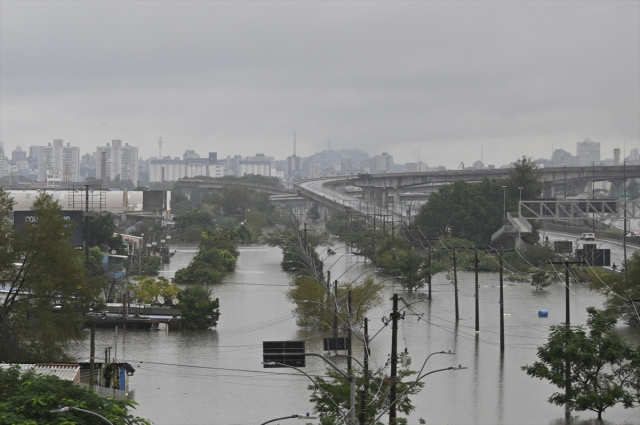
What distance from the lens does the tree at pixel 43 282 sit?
28577 millimetres

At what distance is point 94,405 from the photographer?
17328 mm

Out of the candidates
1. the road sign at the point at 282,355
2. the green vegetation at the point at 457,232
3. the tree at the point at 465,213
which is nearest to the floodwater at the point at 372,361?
the road sign at the point at 282,355

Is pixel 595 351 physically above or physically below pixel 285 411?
above

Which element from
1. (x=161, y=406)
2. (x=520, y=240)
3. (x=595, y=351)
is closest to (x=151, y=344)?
(x=161, y=406)

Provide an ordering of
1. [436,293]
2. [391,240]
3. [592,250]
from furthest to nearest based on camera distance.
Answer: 1. [391,240]
2. [592,250]
3. [436,293]

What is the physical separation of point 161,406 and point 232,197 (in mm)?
108500

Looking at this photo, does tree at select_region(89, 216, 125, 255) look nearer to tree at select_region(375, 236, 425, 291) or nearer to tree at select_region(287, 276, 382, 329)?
tree at select_region(375, 236, 425, 291)

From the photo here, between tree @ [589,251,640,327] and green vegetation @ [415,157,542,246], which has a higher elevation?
green vegetation @ [415,157,542,246]

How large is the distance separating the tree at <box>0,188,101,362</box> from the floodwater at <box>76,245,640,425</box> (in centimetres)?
263

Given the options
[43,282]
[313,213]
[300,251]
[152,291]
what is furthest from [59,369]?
[313,213]

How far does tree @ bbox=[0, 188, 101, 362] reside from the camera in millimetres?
28577

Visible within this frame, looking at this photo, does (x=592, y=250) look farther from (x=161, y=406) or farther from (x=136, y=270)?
(x=161, y=406)

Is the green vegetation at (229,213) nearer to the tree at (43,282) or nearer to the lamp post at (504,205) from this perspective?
the lamp post at (504,205)

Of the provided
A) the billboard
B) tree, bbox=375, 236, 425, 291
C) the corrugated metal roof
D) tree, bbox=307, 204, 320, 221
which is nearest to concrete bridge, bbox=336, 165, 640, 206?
tree, bbox=307, 204, 320, 221
